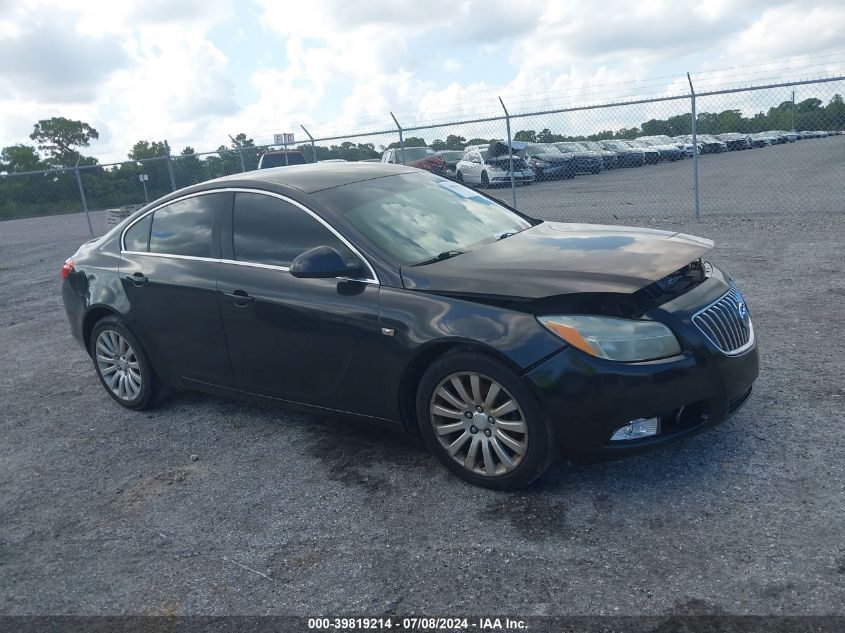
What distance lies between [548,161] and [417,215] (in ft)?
55.7

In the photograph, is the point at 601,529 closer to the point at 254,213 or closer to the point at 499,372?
the point at 499,372

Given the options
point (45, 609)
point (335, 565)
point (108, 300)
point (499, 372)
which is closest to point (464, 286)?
point (499, 372)

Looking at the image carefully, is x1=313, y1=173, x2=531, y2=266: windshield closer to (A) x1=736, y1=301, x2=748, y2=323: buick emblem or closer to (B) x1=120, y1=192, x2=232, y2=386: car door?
(B) x1=120, y1=192, x2=232, y2=386: car door

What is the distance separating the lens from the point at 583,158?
21625mm

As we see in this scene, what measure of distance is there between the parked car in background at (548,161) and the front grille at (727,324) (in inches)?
613

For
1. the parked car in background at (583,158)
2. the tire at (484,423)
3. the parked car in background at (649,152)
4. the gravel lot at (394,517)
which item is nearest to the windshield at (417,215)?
the tire at (484,423)

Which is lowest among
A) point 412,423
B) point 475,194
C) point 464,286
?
point 412,423

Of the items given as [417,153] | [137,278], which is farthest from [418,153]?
[137,278]

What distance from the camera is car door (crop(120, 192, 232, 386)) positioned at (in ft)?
15.7

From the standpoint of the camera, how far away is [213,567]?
3.40m

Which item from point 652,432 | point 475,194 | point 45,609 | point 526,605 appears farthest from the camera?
point 475,194

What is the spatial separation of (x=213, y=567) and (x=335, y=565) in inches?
22.3

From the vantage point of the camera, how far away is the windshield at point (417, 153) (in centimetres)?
1895

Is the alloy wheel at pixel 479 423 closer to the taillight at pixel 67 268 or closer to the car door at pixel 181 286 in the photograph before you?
the car door at pixel 181 286
